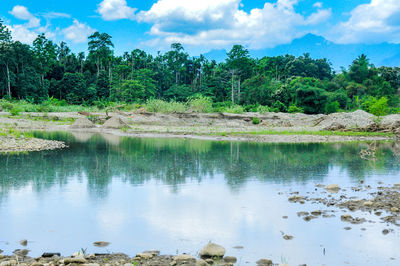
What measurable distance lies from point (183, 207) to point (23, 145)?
1231cm

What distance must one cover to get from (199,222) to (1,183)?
19.6 ft

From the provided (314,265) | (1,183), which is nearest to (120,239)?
(314,265)

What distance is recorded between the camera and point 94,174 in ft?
37.9

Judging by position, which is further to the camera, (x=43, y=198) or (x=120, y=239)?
(x=43, y=198)

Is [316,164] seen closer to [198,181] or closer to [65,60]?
[198,181]

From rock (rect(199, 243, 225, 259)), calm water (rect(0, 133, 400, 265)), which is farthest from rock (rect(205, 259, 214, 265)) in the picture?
calm water (rect(0, 133, 400, 265))

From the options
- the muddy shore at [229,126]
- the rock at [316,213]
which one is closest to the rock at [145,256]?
the rock at [316,213]

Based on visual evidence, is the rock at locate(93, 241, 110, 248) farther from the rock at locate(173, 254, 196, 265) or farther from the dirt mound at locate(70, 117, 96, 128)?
the dirt mound at locate(70, 117, 96, 128)

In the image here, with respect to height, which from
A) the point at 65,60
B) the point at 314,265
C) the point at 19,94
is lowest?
the point at 314,265

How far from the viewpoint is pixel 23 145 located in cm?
1747

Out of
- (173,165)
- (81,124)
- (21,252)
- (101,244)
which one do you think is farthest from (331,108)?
(21,252)

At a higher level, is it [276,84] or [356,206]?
[276,84]

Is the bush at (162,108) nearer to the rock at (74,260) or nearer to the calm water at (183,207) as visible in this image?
the calm water at (183,207)

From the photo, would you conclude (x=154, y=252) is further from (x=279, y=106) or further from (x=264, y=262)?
(x=279, y=106)
